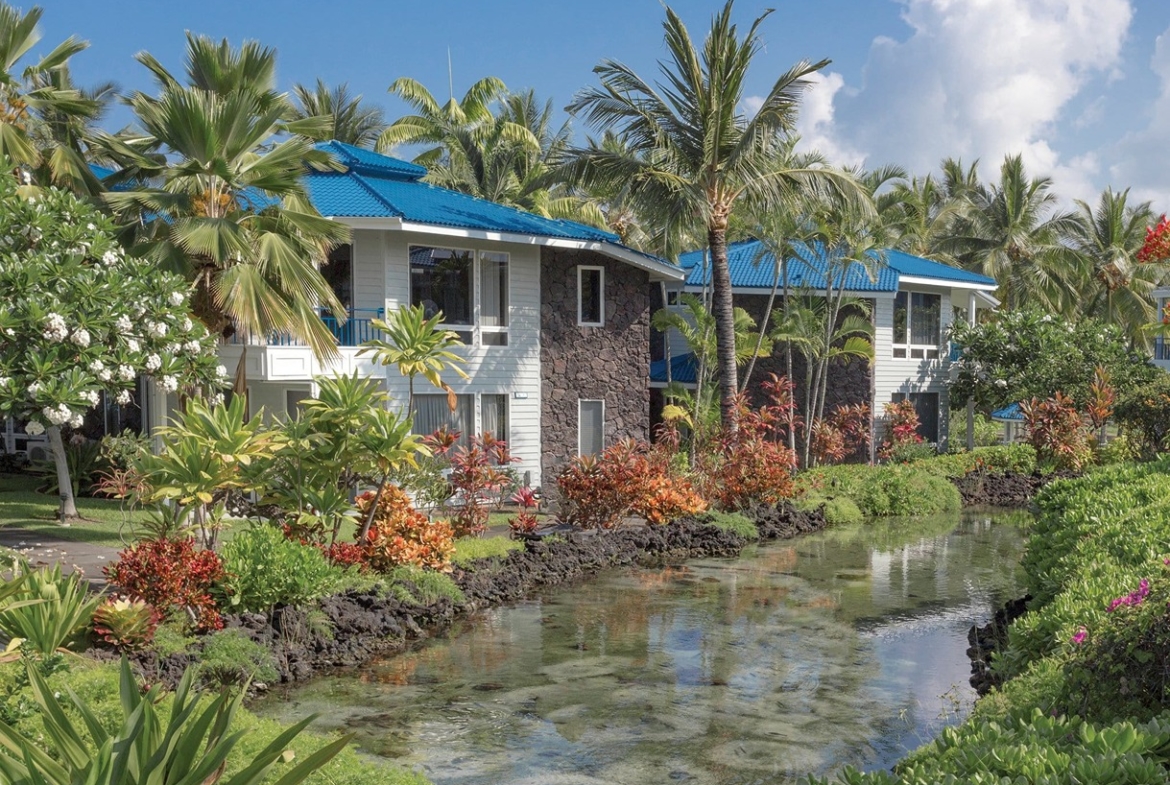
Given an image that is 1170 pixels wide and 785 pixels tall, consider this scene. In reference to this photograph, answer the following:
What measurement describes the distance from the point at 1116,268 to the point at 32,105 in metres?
43.0

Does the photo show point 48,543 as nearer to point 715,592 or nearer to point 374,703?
point 374,703

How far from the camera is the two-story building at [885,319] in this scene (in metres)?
30.8

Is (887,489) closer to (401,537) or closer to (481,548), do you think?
(481,548)

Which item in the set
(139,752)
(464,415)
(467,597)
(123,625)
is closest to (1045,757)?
(139,752)

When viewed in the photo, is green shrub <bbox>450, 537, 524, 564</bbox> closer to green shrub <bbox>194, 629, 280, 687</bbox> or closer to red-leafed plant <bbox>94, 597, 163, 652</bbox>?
green shrub <bbox>194, 629, 280, 687</bbox>

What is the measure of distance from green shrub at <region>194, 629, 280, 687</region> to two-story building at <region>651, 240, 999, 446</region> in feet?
64.6

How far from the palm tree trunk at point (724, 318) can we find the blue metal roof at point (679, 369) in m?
6.22

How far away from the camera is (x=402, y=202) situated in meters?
23.0

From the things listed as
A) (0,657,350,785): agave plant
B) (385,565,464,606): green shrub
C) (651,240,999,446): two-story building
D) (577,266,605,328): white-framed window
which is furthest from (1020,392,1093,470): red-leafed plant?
(0,657,350,785): agave plant

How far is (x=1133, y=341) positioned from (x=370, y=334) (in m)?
39.8

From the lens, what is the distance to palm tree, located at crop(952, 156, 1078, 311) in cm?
4441

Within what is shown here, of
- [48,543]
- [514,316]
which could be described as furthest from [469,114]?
[48,543]

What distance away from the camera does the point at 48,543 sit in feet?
52.4

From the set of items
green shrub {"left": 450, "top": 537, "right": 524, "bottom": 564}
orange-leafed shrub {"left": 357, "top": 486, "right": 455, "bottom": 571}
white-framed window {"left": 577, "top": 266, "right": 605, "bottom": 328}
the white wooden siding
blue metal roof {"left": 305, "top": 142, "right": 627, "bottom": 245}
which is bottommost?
green shrub {"left": 450, "top": 537, "right": 524, "bottom": 564}
